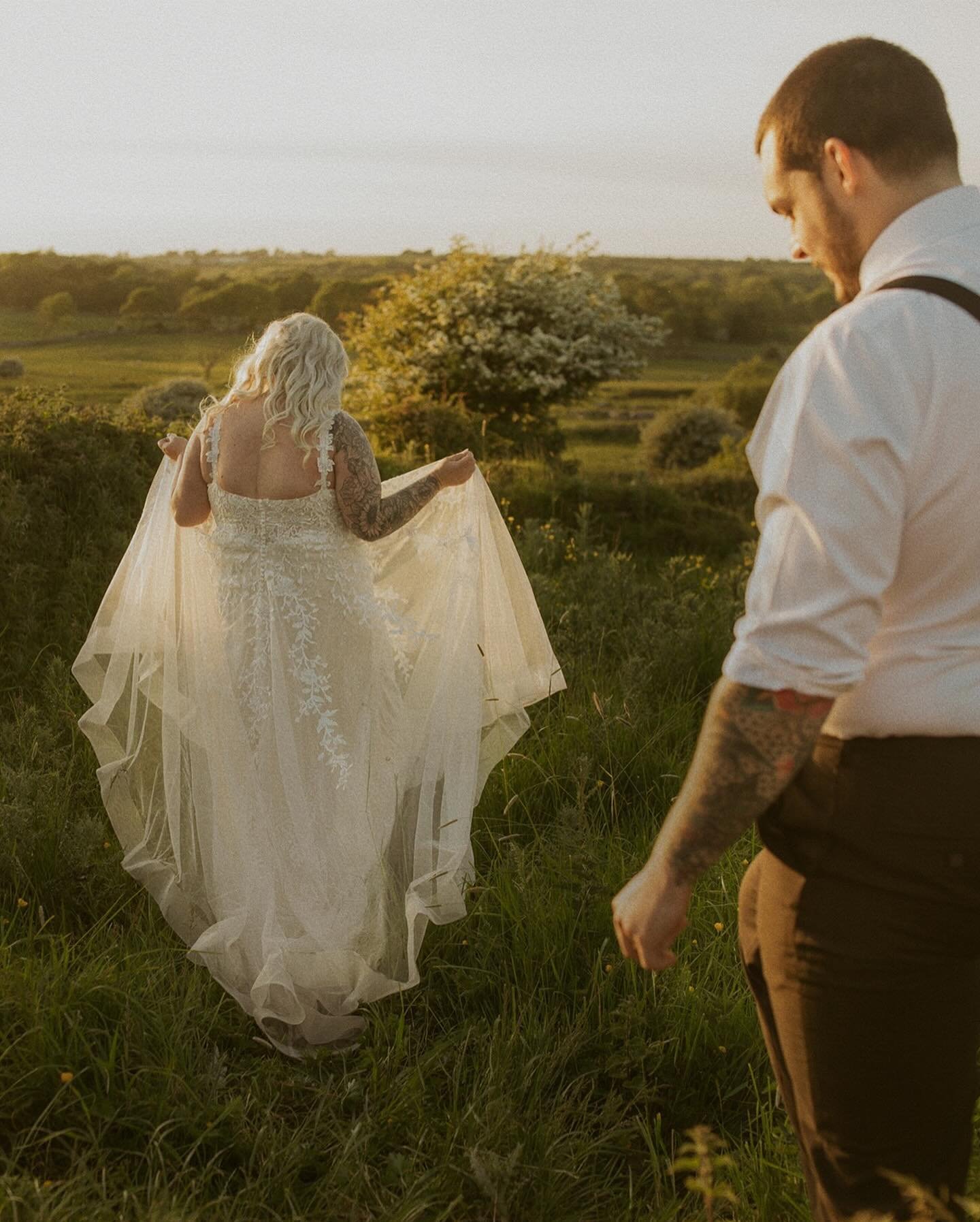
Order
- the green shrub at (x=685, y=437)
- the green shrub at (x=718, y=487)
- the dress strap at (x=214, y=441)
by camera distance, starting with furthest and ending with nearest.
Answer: the green shrub at (x=685, y=437) → the green shrub at (x=718, y=487) → the dress strap at (x=214, y=441)

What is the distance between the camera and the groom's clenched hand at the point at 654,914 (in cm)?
178

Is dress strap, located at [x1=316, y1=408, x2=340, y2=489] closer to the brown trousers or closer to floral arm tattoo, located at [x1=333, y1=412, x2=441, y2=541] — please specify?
floral arm tattoo, located at [x1=333, y1=412, x2=441, y2=541]

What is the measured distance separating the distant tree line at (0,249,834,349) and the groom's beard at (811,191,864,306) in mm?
11487

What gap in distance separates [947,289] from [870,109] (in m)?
0.30

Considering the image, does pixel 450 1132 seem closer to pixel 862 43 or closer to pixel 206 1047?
pixel 206 1047

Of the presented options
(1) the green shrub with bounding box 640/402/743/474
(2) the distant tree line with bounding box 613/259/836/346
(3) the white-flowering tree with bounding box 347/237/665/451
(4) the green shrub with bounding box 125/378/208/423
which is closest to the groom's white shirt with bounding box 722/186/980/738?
(4) the green shrub with bounding box 125/378/208/423

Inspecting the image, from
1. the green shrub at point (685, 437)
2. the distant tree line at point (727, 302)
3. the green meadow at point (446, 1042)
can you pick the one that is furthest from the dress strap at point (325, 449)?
the distant tree line at point (727, 302)

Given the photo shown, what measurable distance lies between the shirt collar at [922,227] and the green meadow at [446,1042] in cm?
141

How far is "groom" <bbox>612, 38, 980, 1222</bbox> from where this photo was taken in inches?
62.0

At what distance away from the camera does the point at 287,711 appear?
4133mm

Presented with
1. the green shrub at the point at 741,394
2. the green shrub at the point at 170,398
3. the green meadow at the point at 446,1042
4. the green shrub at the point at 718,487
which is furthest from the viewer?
the green shrub at the point at 741,394

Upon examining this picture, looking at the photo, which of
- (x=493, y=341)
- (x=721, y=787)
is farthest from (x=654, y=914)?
(x=493, y=341)

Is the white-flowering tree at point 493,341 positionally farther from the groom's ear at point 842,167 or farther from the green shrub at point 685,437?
the groom's ear at point 842,167

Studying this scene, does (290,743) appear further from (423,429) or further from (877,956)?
(423,429)
